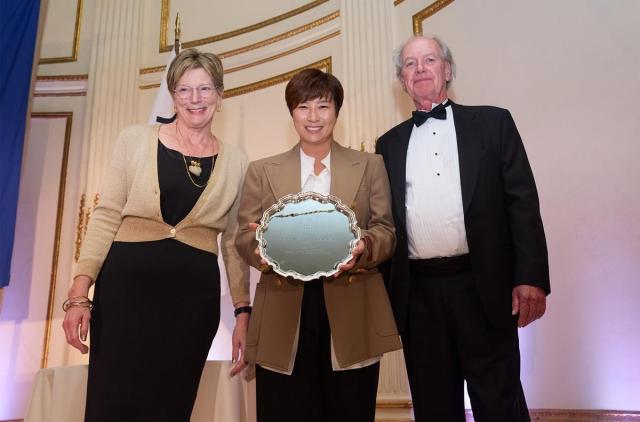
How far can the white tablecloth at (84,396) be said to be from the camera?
5.85 ft

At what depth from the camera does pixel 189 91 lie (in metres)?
1.79

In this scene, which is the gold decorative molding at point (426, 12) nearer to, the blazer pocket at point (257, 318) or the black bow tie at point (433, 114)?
the black bow tie at point (433, 114)

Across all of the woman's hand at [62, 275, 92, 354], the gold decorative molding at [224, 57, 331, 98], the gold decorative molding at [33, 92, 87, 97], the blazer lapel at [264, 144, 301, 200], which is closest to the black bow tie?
the blazer lapel at [264, 144, 301, 200]

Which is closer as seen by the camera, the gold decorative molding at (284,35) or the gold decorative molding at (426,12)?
the gold decorative molding at (426,12)

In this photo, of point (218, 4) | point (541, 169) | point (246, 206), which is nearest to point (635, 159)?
point (541, 169)

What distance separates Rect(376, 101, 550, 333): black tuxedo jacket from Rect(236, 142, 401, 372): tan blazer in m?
0.14

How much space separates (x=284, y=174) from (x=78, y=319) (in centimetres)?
70

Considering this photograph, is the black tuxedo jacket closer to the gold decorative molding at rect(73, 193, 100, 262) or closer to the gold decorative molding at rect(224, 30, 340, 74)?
the gold decorative molding at rect(224, 30, 340, 74)

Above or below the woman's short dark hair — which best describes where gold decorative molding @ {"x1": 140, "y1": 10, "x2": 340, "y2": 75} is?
above

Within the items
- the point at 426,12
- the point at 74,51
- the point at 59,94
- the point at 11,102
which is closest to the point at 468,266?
the point at 426,12

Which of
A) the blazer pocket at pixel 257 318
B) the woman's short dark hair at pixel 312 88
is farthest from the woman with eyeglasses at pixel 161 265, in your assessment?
the woman's short dark hair at pixel 312 88

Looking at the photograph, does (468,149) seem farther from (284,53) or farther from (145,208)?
(284,53)

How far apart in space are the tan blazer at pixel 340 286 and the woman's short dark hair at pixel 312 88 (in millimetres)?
173

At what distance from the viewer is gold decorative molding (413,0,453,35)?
10.2 feet
